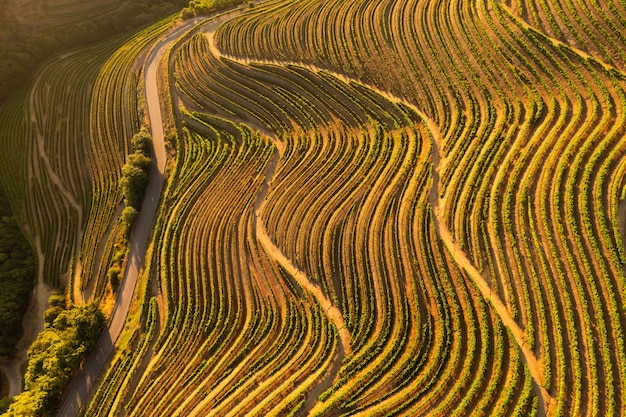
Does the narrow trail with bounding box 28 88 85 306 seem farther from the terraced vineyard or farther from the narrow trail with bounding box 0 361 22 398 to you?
the narrow trail with bounding box 0 361 22 398

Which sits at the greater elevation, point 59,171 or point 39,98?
point 39,98

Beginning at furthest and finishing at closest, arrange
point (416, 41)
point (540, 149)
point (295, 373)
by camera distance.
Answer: point (416, 41), point (540, 149), point (295, 373)

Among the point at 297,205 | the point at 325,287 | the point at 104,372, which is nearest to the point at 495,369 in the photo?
the point at 325,287

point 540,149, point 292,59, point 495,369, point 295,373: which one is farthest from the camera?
point 292,59

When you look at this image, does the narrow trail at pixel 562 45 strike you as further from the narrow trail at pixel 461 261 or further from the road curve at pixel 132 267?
the road curve at pixel 132 267

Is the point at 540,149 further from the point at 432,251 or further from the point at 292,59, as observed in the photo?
the point at 292,59

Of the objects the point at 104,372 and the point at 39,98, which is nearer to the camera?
the point at 104,372

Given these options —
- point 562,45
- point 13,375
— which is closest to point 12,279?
point 13,375

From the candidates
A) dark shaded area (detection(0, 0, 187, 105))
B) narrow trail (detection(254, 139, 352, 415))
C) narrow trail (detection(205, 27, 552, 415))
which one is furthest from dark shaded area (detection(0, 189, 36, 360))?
narrow trail (detection(205, 27, 552, 415))
